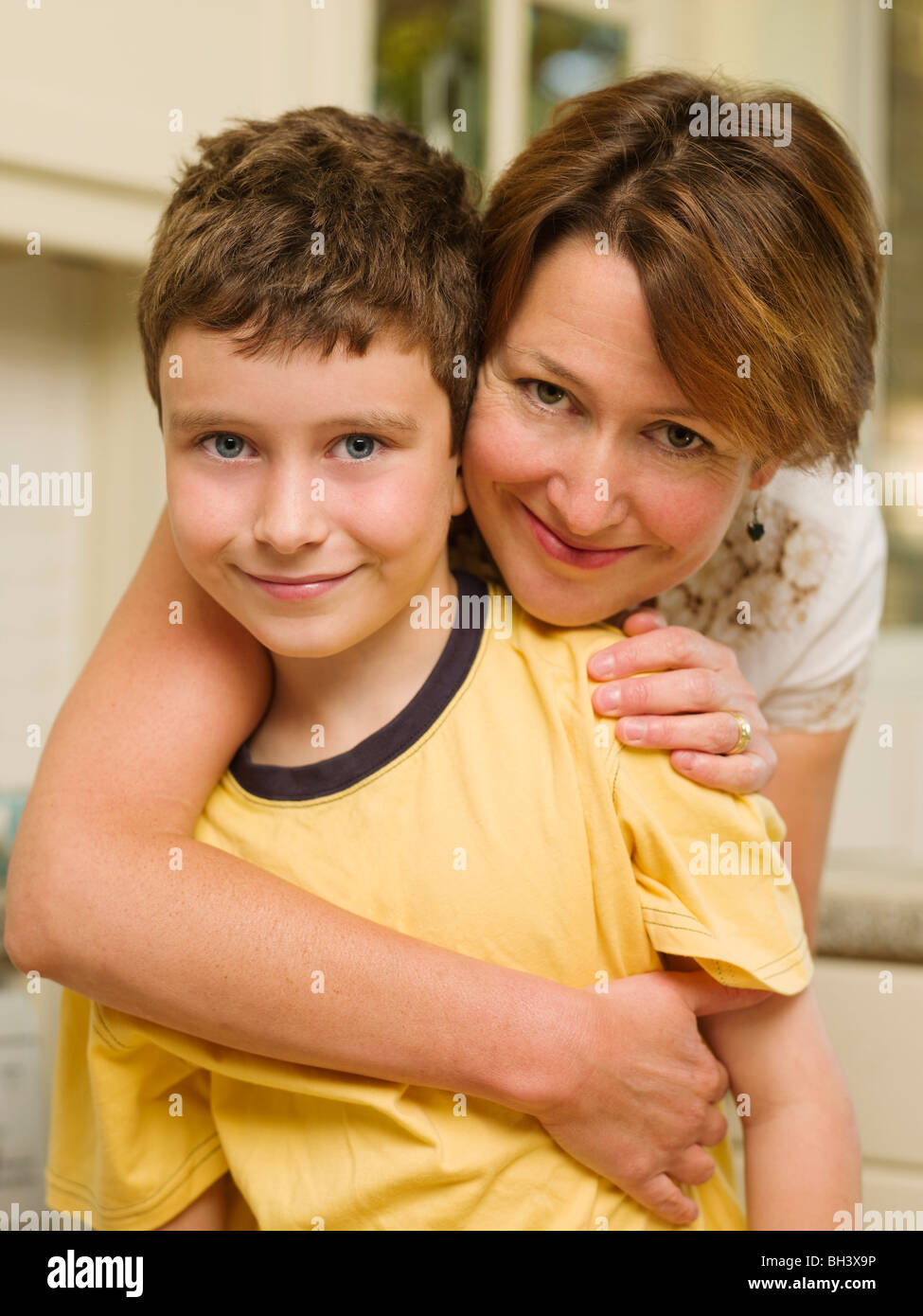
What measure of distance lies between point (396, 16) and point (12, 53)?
0.68 metres

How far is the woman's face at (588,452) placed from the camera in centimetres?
80

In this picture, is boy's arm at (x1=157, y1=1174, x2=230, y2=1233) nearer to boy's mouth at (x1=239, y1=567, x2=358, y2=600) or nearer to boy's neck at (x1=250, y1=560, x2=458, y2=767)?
boy's neck at (x1=250, y1=560, x2=458, y2=767)

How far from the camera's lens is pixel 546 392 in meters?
0.84

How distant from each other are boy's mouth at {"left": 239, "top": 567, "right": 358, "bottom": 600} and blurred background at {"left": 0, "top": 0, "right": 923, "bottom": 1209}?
18.1 inches

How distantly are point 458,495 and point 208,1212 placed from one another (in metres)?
0.53

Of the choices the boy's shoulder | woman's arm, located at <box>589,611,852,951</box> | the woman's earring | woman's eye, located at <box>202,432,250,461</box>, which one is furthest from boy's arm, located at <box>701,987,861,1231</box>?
woman's eye, located at <box>202,432,250,461</box>

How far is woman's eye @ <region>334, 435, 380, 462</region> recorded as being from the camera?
765 millimetres

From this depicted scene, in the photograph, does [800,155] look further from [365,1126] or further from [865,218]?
[365,1126]

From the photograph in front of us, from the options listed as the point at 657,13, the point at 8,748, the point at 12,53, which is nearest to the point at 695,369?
the point at 12,53

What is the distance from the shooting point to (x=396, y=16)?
1.94 metres

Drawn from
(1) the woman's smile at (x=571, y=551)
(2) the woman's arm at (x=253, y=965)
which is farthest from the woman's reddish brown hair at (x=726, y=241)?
(2) the woman's arm at (x=253, y=965)

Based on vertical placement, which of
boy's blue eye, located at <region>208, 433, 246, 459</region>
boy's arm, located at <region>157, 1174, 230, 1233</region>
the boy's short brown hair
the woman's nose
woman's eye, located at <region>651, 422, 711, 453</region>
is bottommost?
boy's arm, located at <region>157, 1174, 230, 1233</region>

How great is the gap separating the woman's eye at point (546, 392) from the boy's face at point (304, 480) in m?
0.06

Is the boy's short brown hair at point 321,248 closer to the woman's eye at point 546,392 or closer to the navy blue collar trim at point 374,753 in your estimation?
the woman's eye at point 546,392
